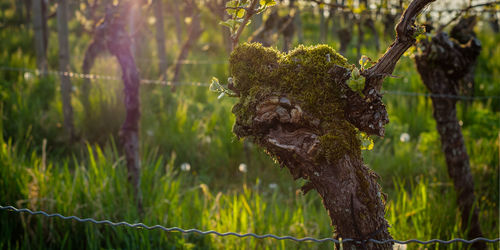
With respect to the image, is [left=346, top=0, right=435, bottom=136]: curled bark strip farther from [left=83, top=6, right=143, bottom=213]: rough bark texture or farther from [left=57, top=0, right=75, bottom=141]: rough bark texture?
[left=57, top=0, right=75, bottom=141]: rough bark texture

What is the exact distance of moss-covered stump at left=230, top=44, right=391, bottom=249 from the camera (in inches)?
56.4

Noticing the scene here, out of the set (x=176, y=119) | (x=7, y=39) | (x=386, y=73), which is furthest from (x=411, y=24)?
(x=7, y=39)

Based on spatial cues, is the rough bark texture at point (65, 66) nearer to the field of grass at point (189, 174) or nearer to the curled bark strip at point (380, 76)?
the field of grass at point (189, 174)

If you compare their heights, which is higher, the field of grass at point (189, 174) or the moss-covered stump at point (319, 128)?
the moss-covered stump at point (319, 128)

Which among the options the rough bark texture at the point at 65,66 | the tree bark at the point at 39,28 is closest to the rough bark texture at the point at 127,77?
the rough bark texture at the point at 65,66

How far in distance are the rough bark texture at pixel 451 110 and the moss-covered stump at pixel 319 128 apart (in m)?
1.75

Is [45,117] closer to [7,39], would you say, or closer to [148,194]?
[148,194]

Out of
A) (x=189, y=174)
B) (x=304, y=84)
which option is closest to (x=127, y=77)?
(x=189, y=174)

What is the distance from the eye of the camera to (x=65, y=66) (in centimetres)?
497

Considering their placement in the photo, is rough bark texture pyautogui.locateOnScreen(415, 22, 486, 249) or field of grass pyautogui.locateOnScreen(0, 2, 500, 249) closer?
field of grass pyautogui.locateOnScreen(0, 2, 500, 249)

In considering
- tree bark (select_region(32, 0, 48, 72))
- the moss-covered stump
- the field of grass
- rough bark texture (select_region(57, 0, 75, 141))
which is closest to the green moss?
the moss-covered stump

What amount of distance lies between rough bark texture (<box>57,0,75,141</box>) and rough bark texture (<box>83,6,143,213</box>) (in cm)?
193

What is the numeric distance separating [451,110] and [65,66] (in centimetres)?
417

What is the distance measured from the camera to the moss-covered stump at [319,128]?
1.43m
